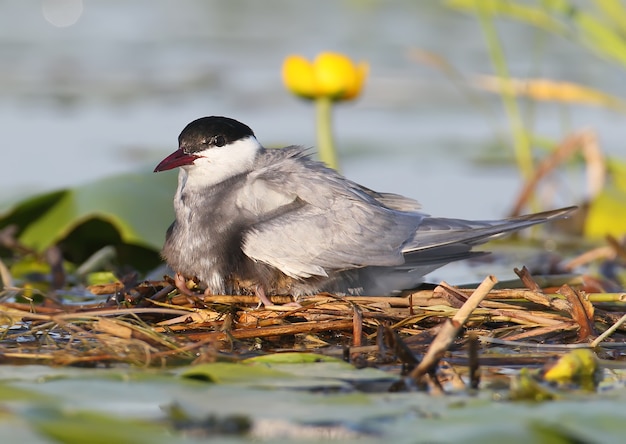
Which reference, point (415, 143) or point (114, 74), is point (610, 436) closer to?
point (415, 143)

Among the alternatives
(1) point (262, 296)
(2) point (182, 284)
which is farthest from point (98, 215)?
(1) point (262, 296)

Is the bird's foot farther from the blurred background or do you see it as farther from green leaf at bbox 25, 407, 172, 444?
the blurred background

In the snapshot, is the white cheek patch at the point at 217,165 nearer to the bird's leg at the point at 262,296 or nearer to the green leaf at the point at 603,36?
the bird's leg at the point at 262,296

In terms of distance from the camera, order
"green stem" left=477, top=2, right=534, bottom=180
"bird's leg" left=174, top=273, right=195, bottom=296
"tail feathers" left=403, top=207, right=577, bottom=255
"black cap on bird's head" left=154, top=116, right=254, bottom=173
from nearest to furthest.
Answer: "bird's leg" left=174, top=273, right=195, bottom=296 → "tail feathers" left=403, top=207, right=577, bottom=255 → "black cap on bird's head" left=154, top=116, right=254, bottom=173 → "green stem" left=477, top=2, right=534, bottom=180

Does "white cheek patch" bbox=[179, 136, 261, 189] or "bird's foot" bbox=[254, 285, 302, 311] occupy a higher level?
"white cheek patch" bbox=[179, 136, 261, 189]

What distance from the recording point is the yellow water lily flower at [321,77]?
6781 millimetres

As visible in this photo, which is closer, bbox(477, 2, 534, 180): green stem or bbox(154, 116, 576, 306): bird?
bbox(154, 116, 576, 306): bird

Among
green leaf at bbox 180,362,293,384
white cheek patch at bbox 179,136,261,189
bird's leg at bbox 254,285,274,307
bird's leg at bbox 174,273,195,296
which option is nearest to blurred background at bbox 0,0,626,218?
white cheek patch at bbox 179,136,261,189

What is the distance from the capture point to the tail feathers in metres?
4.63

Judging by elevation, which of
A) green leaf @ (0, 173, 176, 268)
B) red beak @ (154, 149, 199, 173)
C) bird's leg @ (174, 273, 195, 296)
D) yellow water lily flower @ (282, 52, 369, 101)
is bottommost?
bird's leg @ (174, 273, 195, 296)

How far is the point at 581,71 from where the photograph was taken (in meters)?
12.8

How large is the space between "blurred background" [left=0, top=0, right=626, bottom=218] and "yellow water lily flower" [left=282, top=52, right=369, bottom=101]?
114cm

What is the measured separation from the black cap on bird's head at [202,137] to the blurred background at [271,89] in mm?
2197

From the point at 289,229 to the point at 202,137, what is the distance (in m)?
0.72
